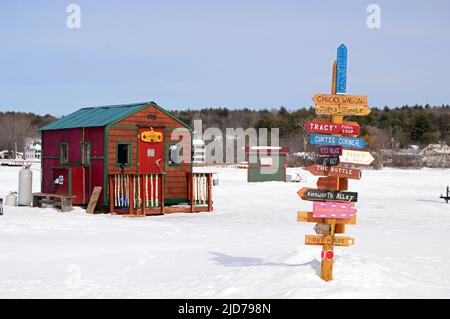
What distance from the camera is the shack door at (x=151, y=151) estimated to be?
20.2 m

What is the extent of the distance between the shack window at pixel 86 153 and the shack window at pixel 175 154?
8.82 ft

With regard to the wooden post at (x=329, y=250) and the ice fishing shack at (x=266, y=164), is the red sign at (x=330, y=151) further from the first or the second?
the ice fishing shack at (x=266, y=164)

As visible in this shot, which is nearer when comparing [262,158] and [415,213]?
[415,213]

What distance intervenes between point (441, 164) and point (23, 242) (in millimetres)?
58341

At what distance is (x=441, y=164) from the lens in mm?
64625

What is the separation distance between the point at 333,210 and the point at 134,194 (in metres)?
11.4

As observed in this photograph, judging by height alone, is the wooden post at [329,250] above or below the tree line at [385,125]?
below

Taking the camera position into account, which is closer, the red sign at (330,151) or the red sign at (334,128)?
the red sign at (330,151)

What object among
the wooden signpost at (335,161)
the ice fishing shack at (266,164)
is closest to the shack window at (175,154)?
the wooden signpost at (335,161)

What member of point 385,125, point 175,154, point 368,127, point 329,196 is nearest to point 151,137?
point 175,154
